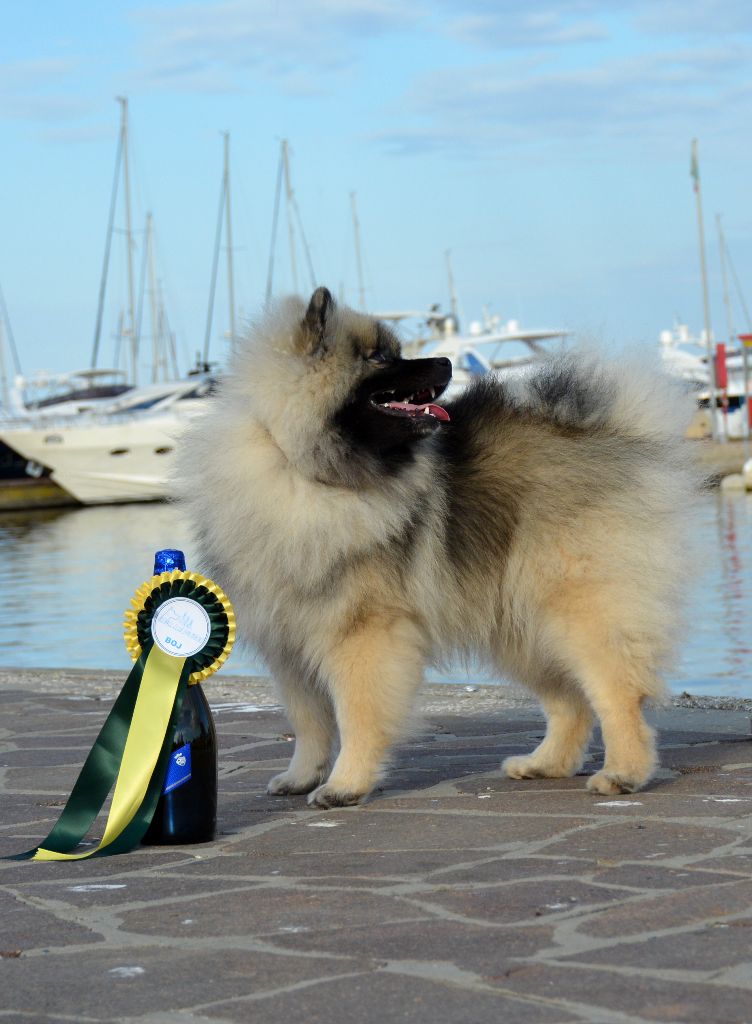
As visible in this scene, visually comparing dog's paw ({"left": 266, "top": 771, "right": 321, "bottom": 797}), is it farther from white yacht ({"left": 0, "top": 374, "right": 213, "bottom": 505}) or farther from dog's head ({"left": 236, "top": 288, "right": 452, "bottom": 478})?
white yacht ({"left": 0, "top": 374, "right": 213, "bottom": 505})

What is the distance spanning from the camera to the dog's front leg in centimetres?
390

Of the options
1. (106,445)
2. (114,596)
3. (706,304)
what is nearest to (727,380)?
(706,304)

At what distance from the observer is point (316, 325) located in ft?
12.8

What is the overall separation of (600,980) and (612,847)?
992mm

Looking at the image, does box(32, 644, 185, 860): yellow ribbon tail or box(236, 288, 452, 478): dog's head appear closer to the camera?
box(32, 644, 185, 860): yellow ribbon tail

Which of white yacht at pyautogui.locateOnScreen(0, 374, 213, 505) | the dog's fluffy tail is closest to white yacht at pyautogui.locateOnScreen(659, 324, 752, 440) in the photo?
the dog's fluffy tail

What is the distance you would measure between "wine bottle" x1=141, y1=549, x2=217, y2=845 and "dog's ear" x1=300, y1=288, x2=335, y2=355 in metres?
1.15

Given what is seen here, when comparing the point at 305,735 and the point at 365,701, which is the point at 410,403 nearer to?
the point at 365,701

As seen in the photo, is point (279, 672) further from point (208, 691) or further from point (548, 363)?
point (208, 691)

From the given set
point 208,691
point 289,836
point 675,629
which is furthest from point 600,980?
point 208,691

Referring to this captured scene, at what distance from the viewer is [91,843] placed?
11.7ft

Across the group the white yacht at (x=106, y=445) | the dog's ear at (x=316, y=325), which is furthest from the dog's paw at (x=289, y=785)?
the white yacht at (x=106, y=445)

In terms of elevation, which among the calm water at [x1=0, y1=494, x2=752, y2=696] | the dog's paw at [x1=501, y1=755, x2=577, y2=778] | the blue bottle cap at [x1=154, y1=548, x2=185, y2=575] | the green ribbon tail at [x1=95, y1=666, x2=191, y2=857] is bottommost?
the calm water at [x1=0, y1=494, x2=752, y2=696]

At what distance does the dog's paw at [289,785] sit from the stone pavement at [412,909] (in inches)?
3.0
